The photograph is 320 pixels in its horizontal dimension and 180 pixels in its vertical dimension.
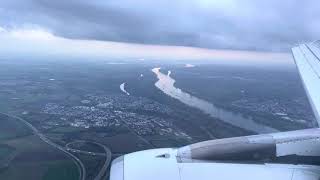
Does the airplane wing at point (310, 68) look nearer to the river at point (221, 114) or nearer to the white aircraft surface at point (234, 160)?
the white aircraft surface at point (234, 160)

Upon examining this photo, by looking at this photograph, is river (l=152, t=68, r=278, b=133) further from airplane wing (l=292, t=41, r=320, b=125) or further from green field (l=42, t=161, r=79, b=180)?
airplane wing (l=292, t=41, r=320, b=125)

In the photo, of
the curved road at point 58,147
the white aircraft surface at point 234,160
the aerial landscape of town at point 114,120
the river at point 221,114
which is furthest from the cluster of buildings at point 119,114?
the white aircraft surface at point 234,160

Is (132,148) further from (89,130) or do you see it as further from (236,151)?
(236,151)

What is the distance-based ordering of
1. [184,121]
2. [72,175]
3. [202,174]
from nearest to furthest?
[202,174]
[72,175]
[184,121]

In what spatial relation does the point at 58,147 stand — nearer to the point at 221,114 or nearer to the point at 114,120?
the point at 114,120

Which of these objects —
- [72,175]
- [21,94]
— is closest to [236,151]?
[72,175]

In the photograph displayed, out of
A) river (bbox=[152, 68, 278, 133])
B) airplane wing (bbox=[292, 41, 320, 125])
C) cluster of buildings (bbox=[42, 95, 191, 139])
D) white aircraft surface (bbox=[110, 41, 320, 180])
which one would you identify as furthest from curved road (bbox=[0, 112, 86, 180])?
white aircraft surface (bbox=[110, 41, 320, 180])
